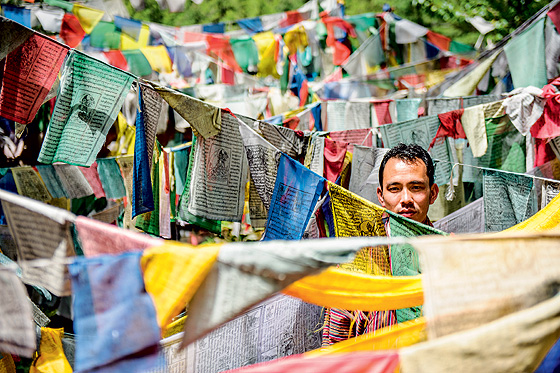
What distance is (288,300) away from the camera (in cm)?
206

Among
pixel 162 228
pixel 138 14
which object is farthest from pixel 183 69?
pixel 138 14

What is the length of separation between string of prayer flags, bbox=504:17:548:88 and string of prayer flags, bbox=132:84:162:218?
353 cm

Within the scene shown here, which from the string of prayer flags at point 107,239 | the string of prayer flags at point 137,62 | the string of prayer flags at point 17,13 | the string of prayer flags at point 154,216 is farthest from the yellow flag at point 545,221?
the string of prayer flags at point 17,13

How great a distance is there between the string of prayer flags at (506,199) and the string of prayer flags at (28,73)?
2412mm

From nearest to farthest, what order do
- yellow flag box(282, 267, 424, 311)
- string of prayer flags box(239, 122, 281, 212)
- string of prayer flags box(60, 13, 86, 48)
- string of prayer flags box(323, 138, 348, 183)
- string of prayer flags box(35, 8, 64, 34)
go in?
1. yellow flag box(282, 267, 424, 311)
2. string of prayer flags box(239, 122, 281, 212)
3. string of prayer flags box(323, 138, 348, 183)
4. string of prayer flags box(35, 8, 64, 34)
5. string of prayer flags box(60, 13, 86, 48)

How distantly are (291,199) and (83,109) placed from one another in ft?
3.57

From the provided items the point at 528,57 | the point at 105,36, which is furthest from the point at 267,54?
the point at 528,57

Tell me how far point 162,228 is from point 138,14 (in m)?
14.0

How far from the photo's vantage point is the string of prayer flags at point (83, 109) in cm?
208

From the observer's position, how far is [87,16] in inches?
255

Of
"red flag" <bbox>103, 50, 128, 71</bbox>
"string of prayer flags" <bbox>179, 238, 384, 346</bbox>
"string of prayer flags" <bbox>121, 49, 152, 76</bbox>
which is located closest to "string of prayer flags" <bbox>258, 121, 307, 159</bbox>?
"string of prayer flags" <bbox>179, 238, 384, 346</bbox>

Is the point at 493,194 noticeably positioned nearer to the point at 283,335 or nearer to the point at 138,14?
the point at 283,335

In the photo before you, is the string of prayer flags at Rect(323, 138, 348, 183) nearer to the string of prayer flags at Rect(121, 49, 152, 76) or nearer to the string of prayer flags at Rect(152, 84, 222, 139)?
the string of prayer flags at Rect(152, 84, 222, 139)

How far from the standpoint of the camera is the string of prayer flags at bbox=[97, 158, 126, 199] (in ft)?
12.2
